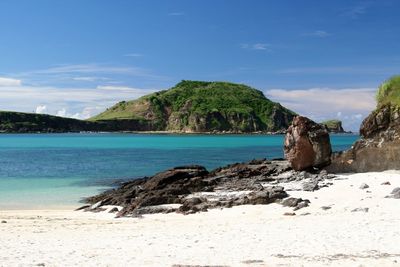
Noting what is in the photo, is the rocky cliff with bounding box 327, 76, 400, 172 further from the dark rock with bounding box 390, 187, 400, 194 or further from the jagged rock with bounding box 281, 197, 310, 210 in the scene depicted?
the jagged rock with bounding box 281, 197, 310, 210

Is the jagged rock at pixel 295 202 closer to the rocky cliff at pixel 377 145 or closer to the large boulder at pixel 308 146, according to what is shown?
the large boulder at pixel 308 146

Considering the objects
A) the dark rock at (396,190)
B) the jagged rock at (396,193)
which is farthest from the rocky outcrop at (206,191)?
the dark rock at (396,190)

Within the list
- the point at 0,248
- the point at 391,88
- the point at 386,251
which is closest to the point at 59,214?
the point at 0,248

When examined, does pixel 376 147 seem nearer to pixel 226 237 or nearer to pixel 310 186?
pixel 310 186

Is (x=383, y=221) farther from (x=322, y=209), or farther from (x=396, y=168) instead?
(x=396, y=168)

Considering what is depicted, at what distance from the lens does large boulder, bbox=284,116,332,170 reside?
31.9 m

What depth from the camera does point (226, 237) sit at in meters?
16.2

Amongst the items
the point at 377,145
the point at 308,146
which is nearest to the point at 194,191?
the point at 308,146

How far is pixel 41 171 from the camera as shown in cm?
5578

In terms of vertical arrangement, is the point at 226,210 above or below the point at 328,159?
below

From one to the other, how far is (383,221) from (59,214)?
1667 cm

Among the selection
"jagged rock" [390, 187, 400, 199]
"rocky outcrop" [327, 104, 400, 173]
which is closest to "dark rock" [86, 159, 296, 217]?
"rocky outcrop" [327, 104, 400, 173]

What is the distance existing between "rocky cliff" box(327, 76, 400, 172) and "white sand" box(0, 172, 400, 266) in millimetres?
6790

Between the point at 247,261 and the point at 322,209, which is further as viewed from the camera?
the point at 322,209
